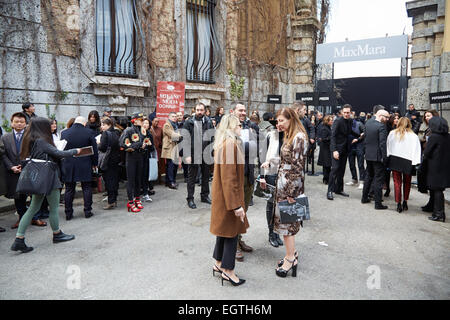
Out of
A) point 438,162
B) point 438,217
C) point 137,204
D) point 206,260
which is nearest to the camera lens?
point 206,260

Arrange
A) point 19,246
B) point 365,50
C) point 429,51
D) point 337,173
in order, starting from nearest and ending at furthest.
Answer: point 19,246 < point 337,173 < point 429,51 < point 365,50

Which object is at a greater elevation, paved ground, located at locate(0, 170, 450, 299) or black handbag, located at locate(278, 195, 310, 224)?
black handbag, located at locate(278, 195, 310, 224)

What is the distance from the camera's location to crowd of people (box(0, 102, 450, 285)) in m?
3.57

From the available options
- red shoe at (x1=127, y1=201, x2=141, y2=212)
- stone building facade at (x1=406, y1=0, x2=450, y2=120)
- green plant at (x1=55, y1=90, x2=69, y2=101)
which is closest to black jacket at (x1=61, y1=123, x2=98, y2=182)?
red shoe at (x1=127, y1=201, x2=141, y2=212)

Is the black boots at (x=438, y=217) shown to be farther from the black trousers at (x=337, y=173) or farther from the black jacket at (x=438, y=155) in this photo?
the black trousers at (x=337, y=173)

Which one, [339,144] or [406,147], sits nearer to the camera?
[406,147]

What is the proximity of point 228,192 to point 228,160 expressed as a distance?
0.33 meters

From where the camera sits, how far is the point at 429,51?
A: 10242 millimetres

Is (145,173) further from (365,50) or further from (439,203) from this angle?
(365,50)

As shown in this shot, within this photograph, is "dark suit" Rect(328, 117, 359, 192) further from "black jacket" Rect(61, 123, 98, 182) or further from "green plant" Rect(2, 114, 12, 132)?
"green plant" Rect(2, 114, 12, 132)

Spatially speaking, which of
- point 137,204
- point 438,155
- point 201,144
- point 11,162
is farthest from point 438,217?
point 11,162

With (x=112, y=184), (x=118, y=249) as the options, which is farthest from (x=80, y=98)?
(x=118, y=249)

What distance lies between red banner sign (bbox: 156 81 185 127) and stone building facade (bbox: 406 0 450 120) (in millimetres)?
7426
